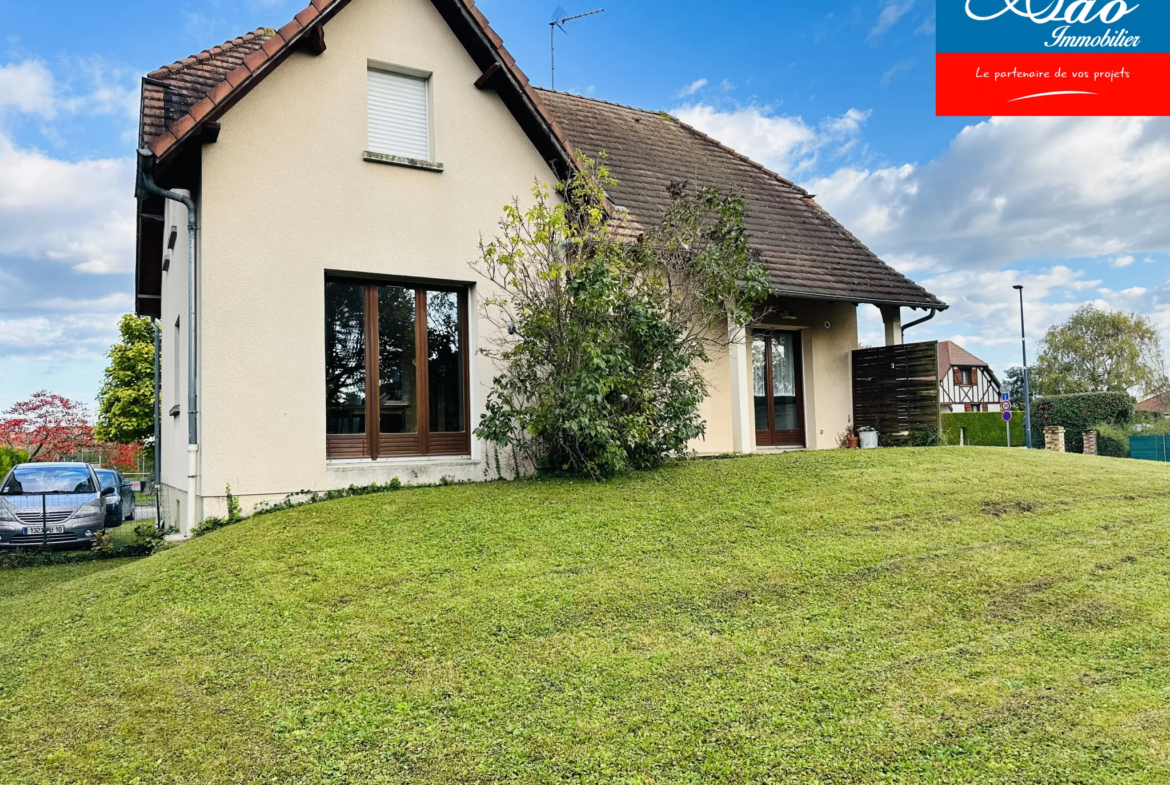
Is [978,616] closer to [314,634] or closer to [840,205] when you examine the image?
[314,634]

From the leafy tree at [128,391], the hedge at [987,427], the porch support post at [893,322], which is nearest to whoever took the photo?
the porch support post at [893,322]

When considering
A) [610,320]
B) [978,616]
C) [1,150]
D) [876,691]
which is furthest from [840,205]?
[1,150]

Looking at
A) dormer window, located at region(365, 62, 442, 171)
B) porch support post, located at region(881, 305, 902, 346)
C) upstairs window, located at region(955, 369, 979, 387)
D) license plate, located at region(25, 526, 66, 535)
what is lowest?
license plate, located at region(25, 526, 66, 535)

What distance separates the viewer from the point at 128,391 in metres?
26.6

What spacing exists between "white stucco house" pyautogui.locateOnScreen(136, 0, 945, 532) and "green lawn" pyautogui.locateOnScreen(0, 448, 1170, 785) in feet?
4.63

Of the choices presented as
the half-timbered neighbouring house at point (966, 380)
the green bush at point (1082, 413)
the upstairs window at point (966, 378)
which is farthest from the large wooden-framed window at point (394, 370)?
the upstairs window at point (966, 378)

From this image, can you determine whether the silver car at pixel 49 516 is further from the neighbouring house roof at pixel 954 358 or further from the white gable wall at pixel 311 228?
the neighbouring house roof at pixel 954 358

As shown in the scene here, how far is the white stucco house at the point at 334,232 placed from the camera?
7844mm

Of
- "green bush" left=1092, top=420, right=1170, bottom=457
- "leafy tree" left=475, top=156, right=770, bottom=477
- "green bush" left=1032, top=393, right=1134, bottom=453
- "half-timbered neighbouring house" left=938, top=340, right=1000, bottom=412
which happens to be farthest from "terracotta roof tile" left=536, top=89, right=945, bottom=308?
"half-timbered neighbouring house" left=938, top=340, right=1000, bottom=412

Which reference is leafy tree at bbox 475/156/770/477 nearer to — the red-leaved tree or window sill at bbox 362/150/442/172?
window sill at bbox 362/150/442/172

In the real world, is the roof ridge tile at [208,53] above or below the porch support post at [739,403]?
above

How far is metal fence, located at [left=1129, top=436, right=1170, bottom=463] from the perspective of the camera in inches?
1004

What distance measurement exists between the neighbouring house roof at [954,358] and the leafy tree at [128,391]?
5418 cm
